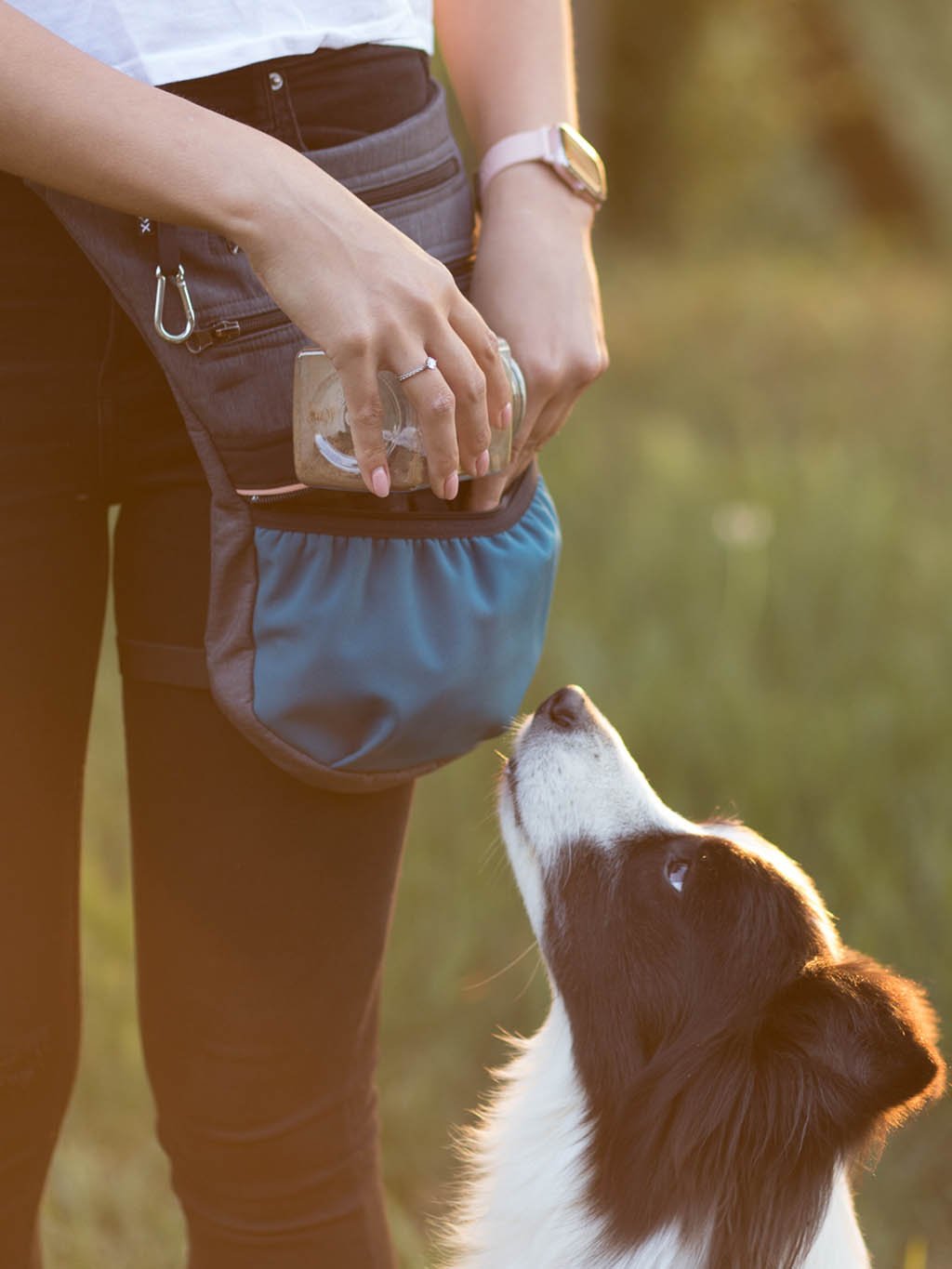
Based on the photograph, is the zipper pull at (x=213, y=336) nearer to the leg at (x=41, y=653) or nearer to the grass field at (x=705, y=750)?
the leg at (x=41, y=653)

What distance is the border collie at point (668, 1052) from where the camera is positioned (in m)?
1.63

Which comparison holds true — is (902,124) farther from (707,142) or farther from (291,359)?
(291,359)

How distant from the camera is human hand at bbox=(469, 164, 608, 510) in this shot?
1.44 m

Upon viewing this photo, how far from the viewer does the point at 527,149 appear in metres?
1.56

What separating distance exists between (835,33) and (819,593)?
8.54 metres

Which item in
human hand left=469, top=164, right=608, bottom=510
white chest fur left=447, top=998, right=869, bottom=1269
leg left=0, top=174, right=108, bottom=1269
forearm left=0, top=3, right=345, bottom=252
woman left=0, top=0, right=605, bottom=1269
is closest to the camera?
forearm left=0, top=3, right=345, bottom=252

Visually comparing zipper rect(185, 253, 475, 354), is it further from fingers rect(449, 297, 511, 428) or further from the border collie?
the border collie

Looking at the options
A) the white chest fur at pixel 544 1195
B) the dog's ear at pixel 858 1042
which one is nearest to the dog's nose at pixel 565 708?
the white chest fur at pixel 544 1195

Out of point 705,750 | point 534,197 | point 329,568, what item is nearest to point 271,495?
point 329,568

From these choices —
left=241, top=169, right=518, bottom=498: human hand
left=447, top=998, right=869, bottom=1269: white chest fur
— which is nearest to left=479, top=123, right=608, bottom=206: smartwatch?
left=241, top=169, right=518, bottom=498: human hand

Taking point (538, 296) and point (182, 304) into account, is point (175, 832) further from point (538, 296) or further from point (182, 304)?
point (538, 296)

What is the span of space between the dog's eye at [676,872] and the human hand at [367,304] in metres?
0.86

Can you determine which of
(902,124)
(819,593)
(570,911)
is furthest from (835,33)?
(570,911)

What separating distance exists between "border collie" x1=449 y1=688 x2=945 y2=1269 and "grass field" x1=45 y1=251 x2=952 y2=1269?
514 millimetres
